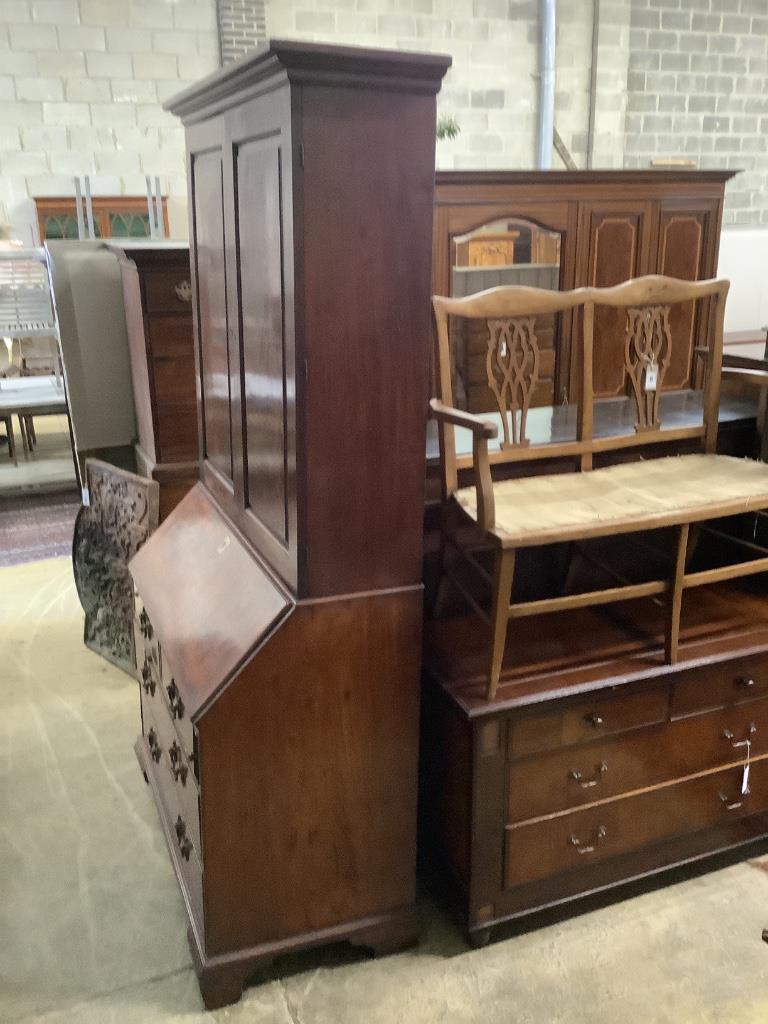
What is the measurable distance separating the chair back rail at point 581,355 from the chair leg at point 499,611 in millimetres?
317

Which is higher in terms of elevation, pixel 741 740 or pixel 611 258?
pixel 611 258

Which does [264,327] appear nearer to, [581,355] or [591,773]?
[581,355]

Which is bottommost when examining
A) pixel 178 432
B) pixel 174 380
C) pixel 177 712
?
pixel 177 712

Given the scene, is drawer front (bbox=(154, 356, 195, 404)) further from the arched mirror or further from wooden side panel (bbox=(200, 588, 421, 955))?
wooden side panel (bbox=(200, 588, 421, 955))

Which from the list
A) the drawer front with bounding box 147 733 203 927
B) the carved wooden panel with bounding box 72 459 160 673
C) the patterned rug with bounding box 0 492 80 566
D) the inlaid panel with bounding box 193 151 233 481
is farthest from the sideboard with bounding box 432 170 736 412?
the patterned rug with bounding box 0 492 80 566

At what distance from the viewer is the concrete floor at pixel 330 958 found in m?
1.84

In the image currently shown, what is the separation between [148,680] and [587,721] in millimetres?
1084

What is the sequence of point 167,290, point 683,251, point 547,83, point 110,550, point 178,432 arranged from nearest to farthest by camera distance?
point 167,290 < point 178,432 < point 110,550 < point 683,251 < point 547,83

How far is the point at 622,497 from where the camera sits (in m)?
2.09

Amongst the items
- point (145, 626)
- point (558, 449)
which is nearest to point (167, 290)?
point (145, 626)

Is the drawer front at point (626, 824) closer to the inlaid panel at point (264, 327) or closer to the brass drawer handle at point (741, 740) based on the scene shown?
the brass drawer handle at point (741, 740)

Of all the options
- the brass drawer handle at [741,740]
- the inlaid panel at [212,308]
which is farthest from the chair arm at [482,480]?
the brass drawer handle at [741,740]

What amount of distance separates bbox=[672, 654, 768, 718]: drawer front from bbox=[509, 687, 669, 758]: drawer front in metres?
0.05

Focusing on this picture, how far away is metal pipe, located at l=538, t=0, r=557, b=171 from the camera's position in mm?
7562
